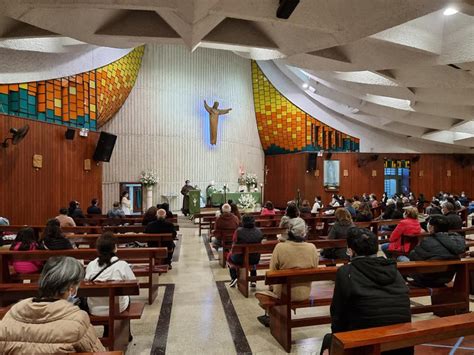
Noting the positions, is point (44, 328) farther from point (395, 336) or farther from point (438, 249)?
point (438, 249)

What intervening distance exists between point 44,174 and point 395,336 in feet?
31.4

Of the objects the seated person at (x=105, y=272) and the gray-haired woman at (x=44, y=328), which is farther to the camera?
the seated person at (x=105, y=272)

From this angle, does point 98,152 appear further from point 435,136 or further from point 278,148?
point 435,136

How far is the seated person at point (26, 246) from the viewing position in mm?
3902

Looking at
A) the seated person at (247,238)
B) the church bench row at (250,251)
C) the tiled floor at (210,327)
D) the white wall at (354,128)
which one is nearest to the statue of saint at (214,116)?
the white wall at (354,128)

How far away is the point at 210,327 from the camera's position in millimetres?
3527

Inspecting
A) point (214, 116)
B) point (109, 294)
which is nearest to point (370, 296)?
point (109, 294)

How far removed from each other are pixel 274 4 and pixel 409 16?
1.65 m

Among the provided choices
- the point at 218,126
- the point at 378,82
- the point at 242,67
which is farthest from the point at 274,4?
the point at 242,67

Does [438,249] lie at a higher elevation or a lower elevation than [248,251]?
higher

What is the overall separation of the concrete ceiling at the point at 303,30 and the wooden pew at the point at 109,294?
332 cm

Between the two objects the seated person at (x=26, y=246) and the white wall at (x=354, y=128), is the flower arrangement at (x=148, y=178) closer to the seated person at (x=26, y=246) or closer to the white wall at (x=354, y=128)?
the white wall at (x=354, y=128)

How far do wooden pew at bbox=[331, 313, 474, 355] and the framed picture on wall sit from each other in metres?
15.7

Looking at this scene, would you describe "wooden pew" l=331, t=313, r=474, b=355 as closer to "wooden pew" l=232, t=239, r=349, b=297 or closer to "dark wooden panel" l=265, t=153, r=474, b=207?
"wooden pew" l=232, t=239, r=349, b=297
